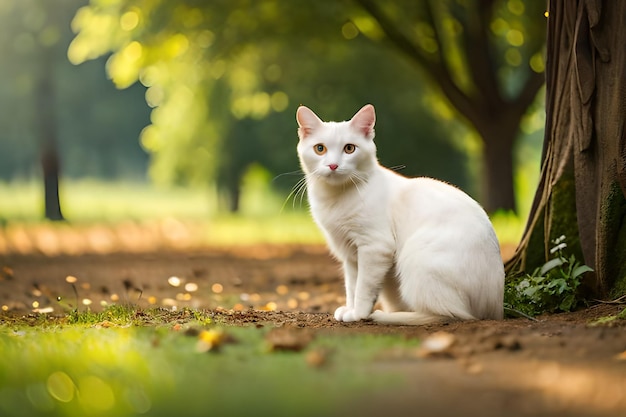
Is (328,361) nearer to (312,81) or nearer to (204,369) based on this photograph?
(204,369)

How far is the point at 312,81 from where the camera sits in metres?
19.5

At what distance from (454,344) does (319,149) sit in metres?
1.85

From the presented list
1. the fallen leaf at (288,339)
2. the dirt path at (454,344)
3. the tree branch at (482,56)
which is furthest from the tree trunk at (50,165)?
the fallen leaf at (288,339)

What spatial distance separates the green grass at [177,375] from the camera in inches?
113

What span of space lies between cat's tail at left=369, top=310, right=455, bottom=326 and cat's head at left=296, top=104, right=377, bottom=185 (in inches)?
36.6

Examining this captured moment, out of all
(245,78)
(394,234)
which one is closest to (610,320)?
(394,234)

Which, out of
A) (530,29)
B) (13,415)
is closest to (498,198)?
(530,29)

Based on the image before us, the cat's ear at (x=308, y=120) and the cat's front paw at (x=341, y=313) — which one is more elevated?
the cat's ear at (x=308, y=120)

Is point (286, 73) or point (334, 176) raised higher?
point (286, 73)

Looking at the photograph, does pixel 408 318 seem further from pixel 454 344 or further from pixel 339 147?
pixel 339 147

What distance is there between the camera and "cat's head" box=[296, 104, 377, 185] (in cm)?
503

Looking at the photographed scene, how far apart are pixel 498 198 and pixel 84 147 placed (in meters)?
34.0

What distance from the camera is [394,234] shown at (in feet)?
16.6

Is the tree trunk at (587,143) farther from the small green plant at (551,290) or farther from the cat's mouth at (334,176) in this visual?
the cat's mouth at (334,176)
